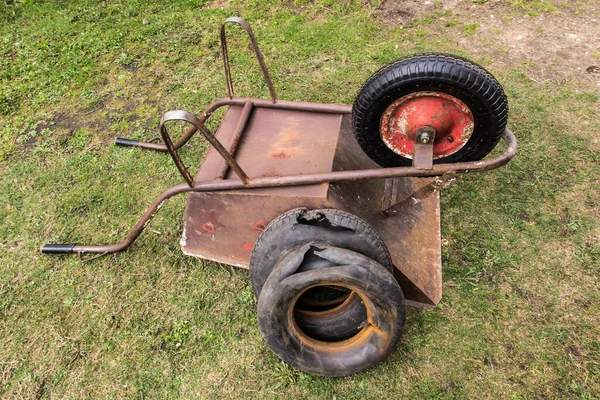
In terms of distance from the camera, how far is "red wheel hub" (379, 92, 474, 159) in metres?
2.34

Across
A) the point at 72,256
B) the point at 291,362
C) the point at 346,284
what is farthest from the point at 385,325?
the point at 72,256

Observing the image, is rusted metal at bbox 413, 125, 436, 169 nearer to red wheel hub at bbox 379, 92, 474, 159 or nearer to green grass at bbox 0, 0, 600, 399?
red wheel hub at bbox 379, 92, 474, 159

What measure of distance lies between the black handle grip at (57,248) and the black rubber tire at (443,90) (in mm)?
2434

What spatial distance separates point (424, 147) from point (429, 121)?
0.15m

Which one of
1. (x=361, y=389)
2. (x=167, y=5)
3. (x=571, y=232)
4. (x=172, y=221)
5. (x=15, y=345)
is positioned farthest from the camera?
(x=167, y=5)

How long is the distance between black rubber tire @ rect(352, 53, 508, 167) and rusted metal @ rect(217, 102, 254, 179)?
846 millimetres

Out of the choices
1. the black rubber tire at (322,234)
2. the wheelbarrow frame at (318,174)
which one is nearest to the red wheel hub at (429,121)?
the wheelbarrow frame at (318,174)

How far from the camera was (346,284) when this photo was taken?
2.23 m

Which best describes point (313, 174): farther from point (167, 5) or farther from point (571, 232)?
point (167, 5)

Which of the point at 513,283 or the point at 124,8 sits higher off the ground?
the point at 124,8

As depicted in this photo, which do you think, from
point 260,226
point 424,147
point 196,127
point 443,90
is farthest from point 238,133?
point 443,90

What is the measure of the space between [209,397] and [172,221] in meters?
1.51

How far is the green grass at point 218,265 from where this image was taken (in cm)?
268

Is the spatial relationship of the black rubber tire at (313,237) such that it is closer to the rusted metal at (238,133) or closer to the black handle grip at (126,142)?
the rusted metal at (238,133)
